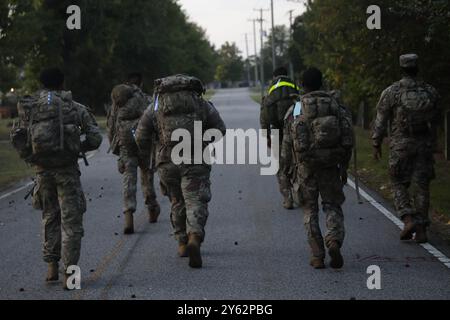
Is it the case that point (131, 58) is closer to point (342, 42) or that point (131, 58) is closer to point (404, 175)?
point (342, 42)

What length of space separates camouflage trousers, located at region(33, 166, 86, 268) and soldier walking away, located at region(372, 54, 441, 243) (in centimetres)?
347

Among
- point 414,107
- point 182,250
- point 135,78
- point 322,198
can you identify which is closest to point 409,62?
point 414,107

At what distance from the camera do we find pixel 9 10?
96.4 feet

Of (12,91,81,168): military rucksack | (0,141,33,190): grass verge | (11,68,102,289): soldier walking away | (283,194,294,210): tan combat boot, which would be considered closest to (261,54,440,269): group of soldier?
(11,68,102,289): soldier walking away

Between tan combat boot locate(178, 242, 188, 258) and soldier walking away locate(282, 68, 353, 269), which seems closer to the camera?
soldier walking away locate(282, 68, 353, 269)

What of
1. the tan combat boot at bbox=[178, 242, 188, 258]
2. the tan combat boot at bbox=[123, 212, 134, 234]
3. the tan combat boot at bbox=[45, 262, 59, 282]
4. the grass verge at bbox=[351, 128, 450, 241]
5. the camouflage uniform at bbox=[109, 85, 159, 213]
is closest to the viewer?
the tan combat boot at bbox=[45, 262, 59, 282]

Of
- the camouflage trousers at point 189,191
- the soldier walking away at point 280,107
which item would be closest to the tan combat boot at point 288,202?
the soldier walking away at point 280,107

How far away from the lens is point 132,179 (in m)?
10.9

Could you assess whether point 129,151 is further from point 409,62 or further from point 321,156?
point 409,62

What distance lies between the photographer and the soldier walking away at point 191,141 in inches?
333

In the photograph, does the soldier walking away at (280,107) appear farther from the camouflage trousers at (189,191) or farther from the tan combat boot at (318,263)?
the tan combat boot at (318,263)

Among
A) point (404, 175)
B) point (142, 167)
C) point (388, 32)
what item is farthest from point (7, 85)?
point (404, 175)

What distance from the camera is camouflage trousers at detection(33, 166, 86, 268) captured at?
25.6 ft
